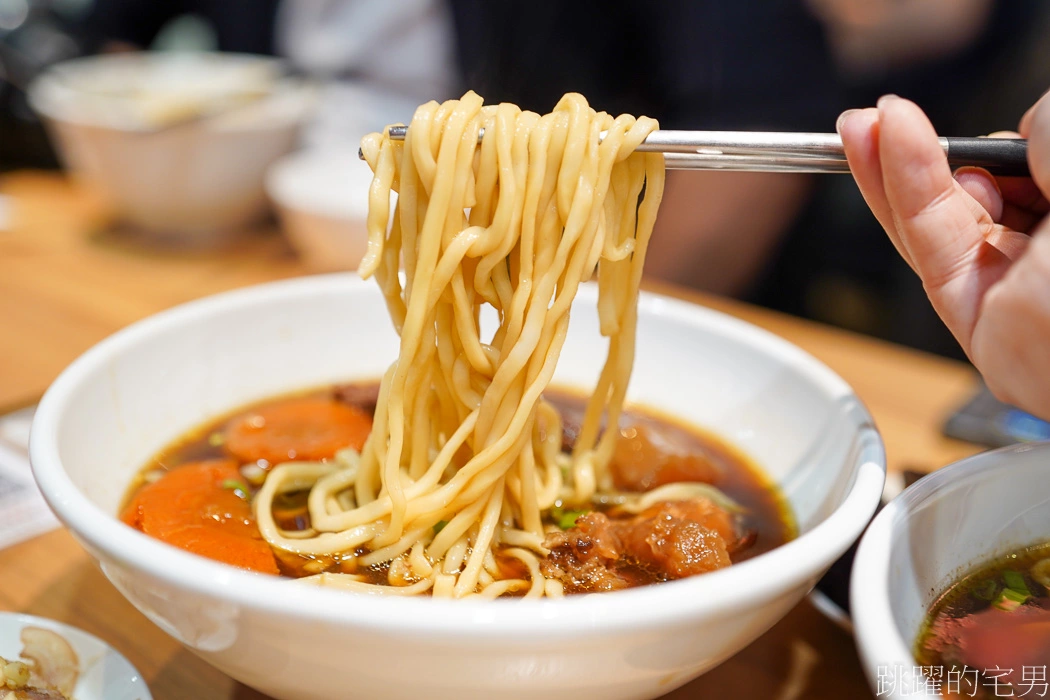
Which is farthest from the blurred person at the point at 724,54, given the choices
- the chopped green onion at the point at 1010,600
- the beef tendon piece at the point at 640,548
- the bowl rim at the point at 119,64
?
the chopped green onion at the point at 1010,600

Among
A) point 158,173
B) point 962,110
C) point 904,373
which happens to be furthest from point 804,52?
point 158,173

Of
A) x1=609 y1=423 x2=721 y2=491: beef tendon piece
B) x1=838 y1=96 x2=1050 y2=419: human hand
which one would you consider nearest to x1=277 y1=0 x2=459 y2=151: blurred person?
x1=609 y1=423 x2=721 y2=491: beef tendon piece

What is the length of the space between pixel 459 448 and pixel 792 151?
723 mm

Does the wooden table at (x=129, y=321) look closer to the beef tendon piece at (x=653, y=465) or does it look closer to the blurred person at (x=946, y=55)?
the beef tendon piece at (x=653, y=465)

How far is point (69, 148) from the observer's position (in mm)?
3002

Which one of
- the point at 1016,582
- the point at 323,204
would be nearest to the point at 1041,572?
the point at 1016,582

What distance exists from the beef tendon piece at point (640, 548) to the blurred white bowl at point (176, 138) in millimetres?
2198

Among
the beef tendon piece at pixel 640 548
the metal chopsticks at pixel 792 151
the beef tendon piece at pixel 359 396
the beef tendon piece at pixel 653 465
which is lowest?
the beef tendon piece at pixel 359 396

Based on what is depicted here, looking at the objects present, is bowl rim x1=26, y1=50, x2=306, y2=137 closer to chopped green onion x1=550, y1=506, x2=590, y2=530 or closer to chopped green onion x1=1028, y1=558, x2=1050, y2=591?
chopped green onion x1=550, y1=506, x2=590, y2=530

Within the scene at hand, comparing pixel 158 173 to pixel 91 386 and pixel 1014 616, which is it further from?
pixel 1014 616

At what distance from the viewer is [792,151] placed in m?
1.13

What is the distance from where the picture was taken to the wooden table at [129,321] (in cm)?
123

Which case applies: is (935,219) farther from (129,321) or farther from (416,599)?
(129,321)

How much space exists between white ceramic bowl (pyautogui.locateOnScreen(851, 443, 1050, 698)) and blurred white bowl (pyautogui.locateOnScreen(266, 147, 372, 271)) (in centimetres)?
175
